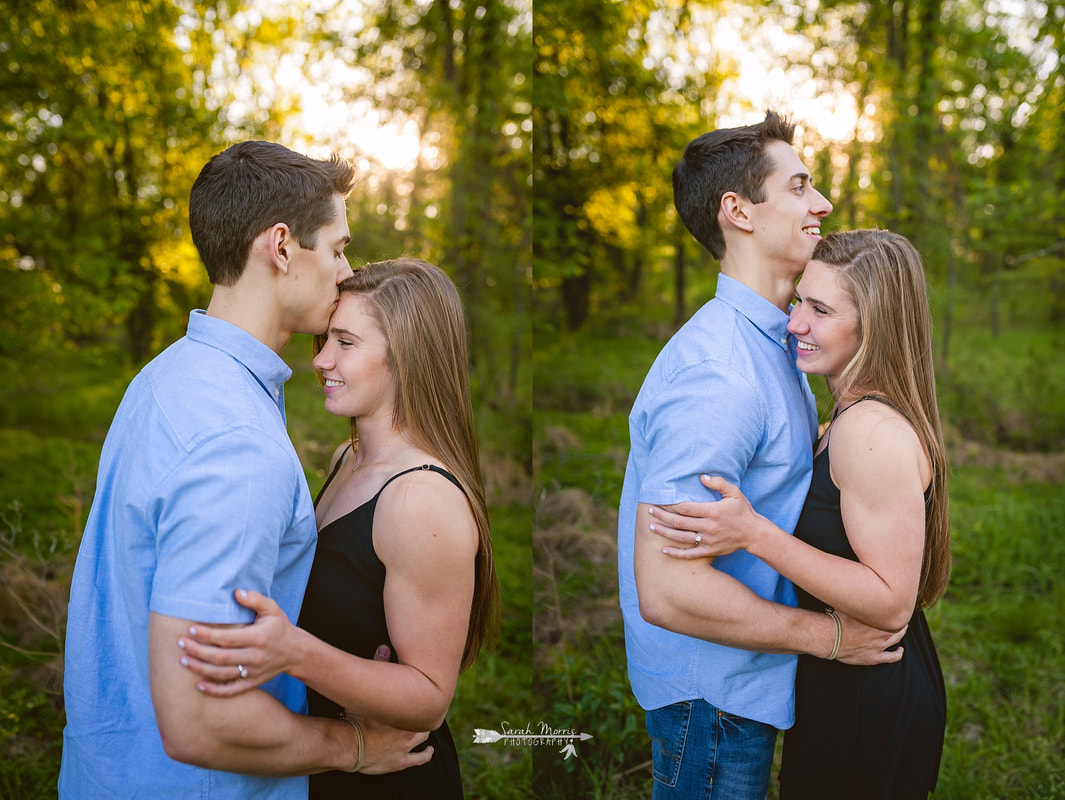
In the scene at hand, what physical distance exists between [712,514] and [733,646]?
0.33 m

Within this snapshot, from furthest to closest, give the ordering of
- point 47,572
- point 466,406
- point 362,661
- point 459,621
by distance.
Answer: point 47,572 < point 466,406 < point 459,621 < point 362,661

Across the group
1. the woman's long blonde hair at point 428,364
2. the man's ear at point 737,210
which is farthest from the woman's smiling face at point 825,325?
the woman's long blonde hair at point 428,364

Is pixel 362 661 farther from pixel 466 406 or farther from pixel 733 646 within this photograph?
pixel 733 646

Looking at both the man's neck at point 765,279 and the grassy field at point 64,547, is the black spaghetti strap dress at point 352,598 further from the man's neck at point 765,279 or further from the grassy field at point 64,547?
the grassy field at point 64,547

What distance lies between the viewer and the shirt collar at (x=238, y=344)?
144cm

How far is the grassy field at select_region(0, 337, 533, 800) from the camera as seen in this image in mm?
3252

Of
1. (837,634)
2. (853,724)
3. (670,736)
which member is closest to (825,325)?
(837,634)

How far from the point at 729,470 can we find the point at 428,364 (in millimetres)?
699

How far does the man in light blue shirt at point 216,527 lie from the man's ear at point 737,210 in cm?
91

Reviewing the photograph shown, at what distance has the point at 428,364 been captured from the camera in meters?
1.75

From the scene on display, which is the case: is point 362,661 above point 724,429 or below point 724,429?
below

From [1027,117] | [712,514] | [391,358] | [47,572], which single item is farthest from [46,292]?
[1027,117]

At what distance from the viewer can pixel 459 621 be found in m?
1.52

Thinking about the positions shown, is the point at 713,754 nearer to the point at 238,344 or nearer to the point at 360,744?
the point at 360,744
